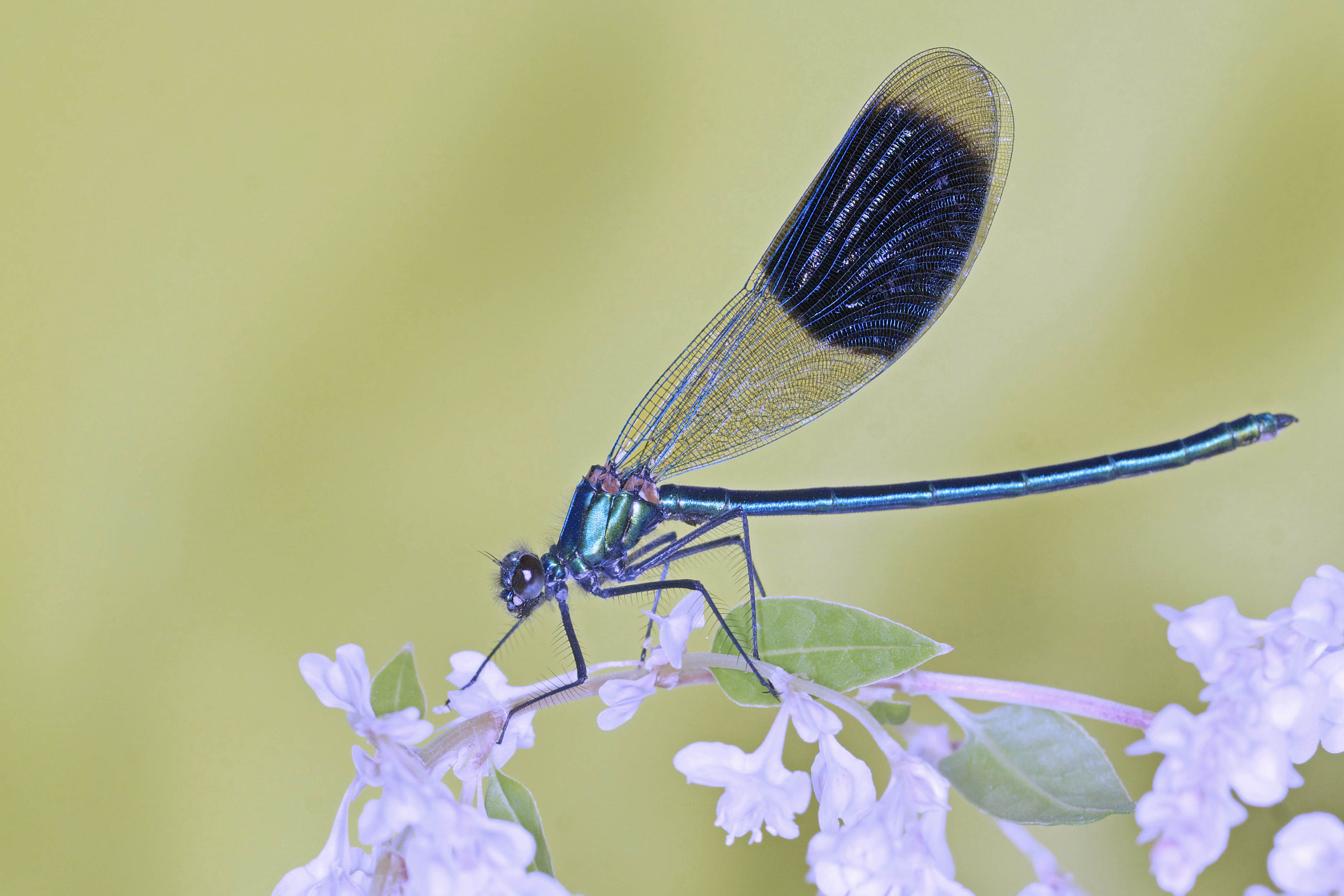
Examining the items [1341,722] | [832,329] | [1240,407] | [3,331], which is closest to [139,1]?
[3,331]

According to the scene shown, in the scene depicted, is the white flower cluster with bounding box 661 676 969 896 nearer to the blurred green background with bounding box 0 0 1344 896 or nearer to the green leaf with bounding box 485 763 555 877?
the green leaf with bounding box 485 763 555 877

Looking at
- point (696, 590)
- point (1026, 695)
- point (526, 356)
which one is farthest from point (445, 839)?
point (526, 356)

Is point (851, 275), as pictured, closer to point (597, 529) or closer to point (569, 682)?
point (597, 529)

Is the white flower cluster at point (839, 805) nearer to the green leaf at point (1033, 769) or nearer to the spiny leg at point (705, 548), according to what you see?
the green leaf at point (1033, 769)

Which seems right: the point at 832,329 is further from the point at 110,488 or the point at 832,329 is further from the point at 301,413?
the point at 110,488

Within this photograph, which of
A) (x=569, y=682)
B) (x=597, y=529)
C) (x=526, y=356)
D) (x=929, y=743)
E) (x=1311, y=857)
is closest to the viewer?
(x=1311, y=857)
